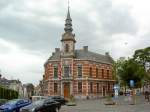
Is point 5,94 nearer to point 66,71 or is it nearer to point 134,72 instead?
point 66,71

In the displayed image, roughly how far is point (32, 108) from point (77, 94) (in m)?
55.4

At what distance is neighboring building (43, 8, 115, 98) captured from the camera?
299ft

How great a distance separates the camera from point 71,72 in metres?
91.4

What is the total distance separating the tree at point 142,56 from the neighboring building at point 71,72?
12.3m

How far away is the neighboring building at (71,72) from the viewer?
91.0 metres

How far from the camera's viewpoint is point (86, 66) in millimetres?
91188

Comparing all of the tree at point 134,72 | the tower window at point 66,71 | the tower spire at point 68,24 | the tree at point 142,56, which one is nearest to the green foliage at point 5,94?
the tower window at point 66,71

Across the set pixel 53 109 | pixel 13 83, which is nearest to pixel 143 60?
pixel 53 109

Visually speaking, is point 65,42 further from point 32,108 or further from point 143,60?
point 32,108

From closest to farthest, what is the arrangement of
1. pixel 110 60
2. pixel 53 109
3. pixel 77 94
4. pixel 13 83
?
pixel 53 109
pixel 77 94
pixel 110 60
pixel 13 83

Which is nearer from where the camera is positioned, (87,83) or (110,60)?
(87,83)

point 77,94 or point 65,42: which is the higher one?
point 65,42

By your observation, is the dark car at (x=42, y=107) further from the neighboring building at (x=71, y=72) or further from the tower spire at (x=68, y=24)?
the tower spire at (x=68, y=24)

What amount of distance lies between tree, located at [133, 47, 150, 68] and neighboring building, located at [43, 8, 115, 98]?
40.4ft
